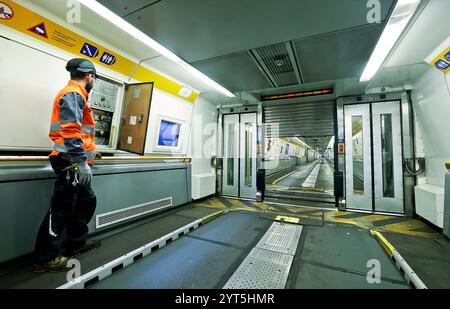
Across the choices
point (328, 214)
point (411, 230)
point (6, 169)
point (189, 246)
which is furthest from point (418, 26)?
point (6, 169)

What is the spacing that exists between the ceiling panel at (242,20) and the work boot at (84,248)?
303 cm

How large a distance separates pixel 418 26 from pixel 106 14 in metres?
4.02

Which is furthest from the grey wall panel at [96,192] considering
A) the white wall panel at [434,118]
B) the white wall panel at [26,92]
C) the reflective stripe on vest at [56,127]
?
the white wall panel at [434,118]

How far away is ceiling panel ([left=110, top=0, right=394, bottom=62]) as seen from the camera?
1.88 m

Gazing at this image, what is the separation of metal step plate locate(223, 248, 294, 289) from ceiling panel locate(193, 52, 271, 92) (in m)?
3.01

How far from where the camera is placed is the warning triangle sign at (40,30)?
2.29 m

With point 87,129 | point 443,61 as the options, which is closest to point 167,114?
point 87,129

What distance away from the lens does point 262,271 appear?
2.11 meters

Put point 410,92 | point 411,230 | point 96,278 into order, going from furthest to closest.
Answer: point 410,92
point 411,230
point 96,278

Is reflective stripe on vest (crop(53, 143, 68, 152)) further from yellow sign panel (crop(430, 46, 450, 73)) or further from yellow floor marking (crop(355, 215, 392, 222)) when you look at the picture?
yellow floor marking (crop(355, 215, 392, 222))

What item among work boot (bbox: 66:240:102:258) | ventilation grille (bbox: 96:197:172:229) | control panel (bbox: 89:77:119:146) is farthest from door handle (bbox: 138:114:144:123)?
work boot (bbox: 66:240:102:258)

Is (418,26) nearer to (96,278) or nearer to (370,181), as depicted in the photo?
(370,181)

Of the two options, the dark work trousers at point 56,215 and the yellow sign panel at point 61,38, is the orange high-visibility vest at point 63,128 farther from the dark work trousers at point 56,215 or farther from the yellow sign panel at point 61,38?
the yellow sign panel at point 61,38

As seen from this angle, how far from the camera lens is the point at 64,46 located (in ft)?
8.54
